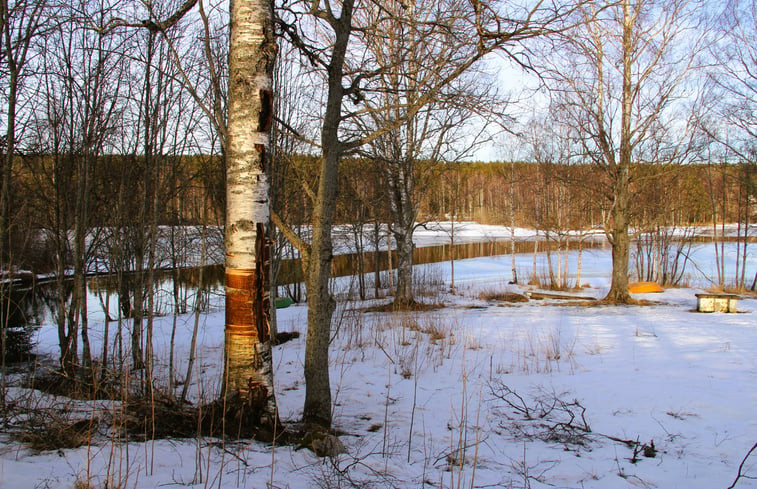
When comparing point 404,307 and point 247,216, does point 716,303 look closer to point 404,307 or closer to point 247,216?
point 404,307

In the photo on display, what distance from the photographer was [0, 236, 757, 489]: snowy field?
247 centimetres

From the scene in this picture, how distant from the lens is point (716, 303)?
1089 cm

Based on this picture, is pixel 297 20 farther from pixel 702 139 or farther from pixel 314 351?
pixel 702 139

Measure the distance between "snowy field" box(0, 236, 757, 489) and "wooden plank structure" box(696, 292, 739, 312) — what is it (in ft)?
7.08

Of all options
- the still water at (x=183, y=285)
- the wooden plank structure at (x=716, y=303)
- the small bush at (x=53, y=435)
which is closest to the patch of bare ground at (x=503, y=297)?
the wooden plank structure at (x=716, y=303)

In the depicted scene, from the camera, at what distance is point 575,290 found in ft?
63.2

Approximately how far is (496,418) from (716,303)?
9.91 m

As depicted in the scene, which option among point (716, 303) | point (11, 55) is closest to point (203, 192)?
point (11, 55)

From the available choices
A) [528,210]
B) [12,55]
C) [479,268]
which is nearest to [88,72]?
[12,55]

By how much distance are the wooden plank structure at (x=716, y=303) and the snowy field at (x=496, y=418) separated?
2.16m

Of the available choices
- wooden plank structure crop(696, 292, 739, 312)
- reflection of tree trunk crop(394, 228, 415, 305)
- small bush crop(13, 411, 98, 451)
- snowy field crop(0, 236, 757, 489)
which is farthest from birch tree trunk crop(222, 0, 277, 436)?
wooden plank structure crop(696, 292, 739, 312)

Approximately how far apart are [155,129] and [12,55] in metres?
1.60

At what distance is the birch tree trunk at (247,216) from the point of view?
302 centimetres

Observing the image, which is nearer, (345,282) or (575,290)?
(575,290)
